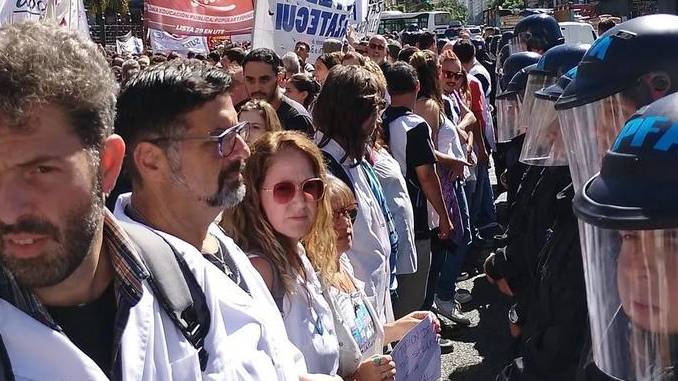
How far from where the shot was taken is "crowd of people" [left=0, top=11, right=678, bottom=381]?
136 cm

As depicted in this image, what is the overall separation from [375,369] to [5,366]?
62.2 inches

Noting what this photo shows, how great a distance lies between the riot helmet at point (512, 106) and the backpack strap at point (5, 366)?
3992 mm

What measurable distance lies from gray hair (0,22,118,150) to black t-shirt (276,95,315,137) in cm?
346

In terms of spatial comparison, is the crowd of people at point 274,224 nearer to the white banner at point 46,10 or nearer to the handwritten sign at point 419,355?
the handwritten sign at point 419,355

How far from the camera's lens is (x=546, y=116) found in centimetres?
340

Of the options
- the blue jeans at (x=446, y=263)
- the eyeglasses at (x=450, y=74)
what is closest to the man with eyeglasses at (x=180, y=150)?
the blue jeans at (x=446, y=263)

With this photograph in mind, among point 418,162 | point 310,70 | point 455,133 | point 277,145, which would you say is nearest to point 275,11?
point 310,70

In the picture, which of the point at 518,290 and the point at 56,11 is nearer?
the point at 518,290

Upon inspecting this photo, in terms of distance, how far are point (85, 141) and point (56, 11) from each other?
6.71 metres

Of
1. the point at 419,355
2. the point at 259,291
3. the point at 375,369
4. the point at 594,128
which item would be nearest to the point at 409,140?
the point at 419,355

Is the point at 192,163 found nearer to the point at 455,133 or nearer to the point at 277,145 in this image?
the point at 277,145

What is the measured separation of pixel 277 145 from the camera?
272cm

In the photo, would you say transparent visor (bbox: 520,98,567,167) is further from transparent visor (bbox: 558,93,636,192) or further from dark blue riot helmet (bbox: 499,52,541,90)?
dark blue riot helmet (bbox: 499,52,541,90)

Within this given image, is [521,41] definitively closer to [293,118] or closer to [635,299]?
[293,118]
